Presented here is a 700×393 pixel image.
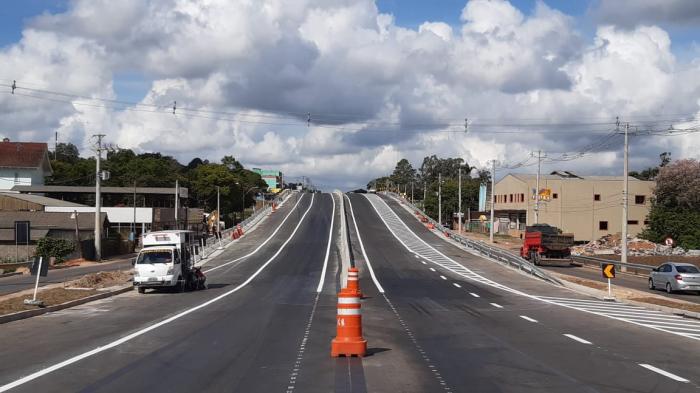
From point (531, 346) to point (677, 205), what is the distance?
8183 cm

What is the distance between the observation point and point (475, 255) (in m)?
62.1

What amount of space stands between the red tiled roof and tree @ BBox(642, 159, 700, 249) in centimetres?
8285

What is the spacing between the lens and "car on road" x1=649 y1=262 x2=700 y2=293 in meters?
35.4

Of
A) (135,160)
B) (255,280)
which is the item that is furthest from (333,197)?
(255,280)

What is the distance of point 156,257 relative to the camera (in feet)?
104

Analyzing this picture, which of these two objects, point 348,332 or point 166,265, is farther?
point 166,265

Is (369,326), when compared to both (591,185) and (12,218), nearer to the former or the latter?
(12,218)

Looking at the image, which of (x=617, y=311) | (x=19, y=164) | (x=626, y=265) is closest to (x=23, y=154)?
(x=19, y=164)

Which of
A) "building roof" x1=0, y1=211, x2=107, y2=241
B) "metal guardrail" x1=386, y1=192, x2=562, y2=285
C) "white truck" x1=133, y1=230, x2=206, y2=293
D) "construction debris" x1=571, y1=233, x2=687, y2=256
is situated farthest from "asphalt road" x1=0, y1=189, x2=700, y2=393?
"building roof" x1=0, y1=211, x2=107, y2=241

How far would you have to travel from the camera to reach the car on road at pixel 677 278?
116ft

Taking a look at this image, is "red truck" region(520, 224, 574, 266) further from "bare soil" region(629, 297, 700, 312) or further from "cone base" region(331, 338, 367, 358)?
"cone base" region(331, 338, 367, 358)

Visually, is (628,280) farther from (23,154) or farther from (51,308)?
(23,154)

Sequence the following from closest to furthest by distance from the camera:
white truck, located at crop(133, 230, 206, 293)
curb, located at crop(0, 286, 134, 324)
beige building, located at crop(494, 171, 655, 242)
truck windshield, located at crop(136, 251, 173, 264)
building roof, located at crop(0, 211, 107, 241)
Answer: curb, located at crop(0, 286, 134, 324) < white truck, located at crop(133, 230, 206, 293) < truck windshield, located at crop(136, 251, 173, 264) < building roof, located at crop(0, 211, 107, 241) < beige building, located at crop(494, 171, 655, 242)

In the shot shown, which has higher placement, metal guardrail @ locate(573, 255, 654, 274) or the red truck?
the red truck
